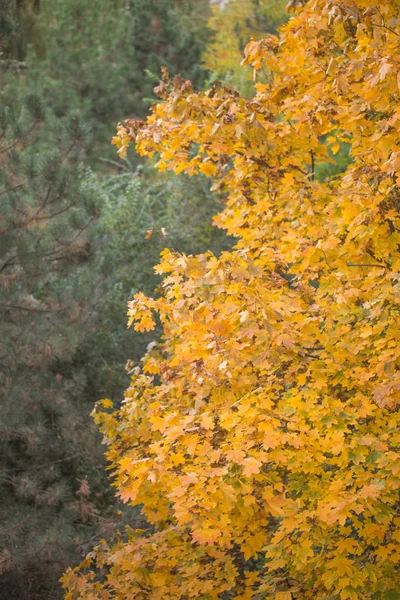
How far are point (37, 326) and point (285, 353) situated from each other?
480 cm

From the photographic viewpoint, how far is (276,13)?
770 inches

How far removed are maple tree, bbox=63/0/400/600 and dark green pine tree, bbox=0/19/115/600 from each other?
1.93m

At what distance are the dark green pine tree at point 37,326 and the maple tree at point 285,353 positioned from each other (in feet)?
6.34

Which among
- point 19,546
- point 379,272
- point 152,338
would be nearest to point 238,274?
point 379,272

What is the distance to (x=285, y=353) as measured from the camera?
14.5 feet

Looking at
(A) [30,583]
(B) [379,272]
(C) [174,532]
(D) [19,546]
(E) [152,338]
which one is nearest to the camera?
(B) [379,272]

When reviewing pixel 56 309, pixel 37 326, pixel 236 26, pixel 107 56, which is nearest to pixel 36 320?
pixel 37 326

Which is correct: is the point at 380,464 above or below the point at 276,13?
below

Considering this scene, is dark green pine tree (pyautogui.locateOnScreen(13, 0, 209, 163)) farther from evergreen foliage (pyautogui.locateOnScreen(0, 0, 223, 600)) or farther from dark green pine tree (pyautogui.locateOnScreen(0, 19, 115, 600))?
dark green pine tree (pyautogui.locateOnScreen(0, 19, 115, 600))

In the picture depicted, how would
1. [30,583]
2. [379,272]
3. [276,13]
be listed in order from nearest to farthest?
1. [379,272]
2. [30,583]
3. [276,13]

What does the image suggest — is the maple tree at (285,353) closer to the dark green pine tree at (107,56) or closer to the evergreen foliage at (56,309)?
the evergreen foliage at (56,309)

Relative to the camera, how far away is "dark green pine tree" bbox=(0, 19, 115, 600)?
769 centimetres

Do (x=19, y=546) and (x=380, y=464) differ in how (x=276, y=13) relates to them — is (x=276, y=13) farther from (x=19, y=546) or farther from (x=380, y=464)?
(x=380, y=464)

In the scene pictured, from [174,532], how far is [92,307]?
4.12 m
